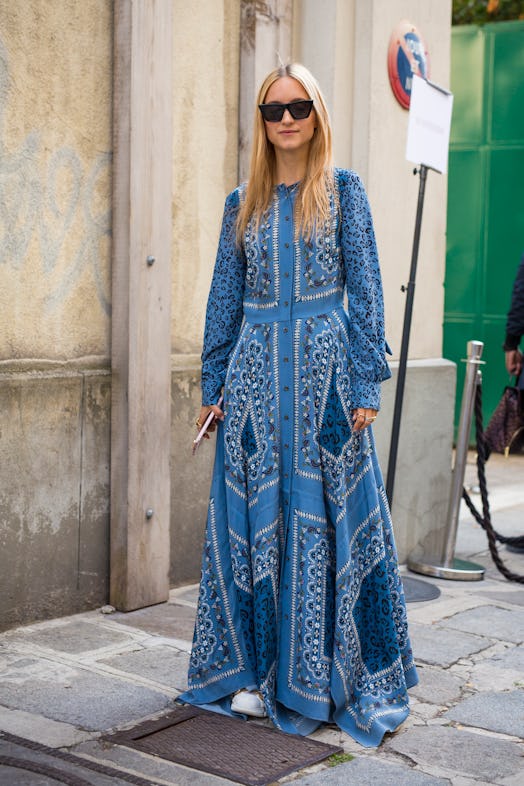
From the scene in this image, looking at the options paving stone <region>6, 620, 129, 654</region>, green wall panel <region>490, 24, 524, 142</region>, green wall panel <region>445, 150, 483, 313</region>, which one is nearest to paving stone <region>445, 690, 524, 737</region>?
paving stone <region>6, 620, 129, 654</region>

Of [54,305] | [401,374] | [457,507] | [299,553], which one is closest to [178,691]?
[299,553]

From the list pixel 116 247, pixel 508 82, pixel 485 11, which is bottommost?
pixel 116 247

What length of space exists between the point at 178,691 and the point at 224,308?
129 centimetres

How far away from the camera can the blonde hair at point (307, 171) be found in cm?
376

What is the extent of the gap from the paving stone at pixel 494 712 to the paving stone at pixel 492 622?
2.51 feet

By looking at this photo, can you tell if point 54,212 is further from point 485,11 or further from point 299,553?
point 485,11

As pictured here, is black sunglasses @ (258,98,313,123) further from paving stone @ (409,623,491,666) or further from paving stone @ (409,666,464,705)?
paving stone @ (409,623,491,666)

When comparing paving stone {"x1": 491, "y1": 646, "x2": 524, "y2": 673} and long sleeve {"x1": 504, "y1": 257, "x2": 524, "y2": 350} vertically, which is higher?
long sleeve {"x1": 504, "y1": 257, "x2": 524, "y2": 350}

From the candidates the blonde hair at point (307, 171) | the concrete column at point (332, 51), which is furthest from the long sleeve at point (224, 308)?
the concrete column at point (332, 51)

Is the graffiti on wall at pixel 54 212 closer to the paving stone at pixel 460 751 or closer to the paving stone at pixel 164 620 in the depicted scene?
the paving stone at pixel 164 620

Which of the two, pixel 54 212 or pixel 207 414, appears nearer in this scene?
pixel 207 414

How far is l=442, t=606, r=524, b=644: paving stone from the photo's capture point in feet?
16.3

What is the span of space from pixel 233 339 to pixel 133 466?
1.19m

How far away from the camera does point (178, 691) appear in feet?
13.2
